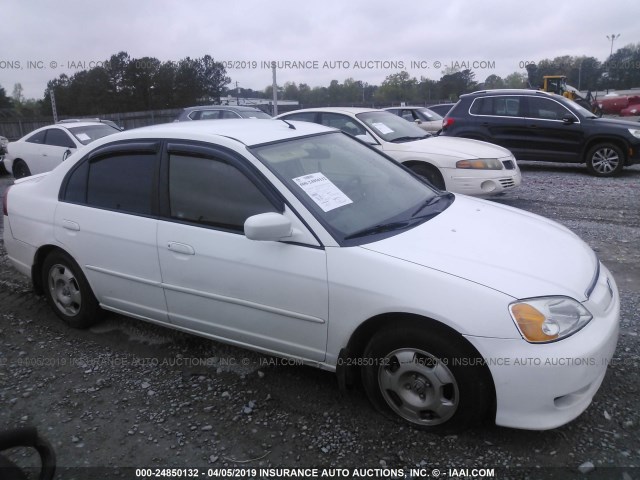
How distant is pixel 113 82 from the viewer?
129 ft

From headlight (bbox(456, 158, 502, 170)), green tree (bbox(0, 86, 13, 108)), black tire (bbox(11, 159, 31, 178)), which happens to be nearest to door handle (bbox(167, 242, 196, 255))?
headlight (bbox(456, 158, 502, 170))

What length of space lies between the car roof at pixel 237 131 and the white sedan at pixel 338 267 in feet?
0.06

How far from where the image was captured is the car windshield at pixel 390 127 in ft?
26.3

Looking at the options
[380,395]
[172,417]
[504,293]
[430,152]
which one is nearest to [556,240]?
[504,293]

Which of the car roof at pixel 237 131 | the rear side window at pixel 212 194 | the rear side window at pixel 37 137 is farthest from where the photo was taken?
the rear side window at pixel 37 137

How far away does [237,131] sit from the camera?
3471 mm

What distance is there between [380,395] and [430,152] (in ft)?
17.2

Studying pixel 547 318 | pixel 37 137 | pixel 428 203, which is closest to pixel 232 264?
pixel 428 203

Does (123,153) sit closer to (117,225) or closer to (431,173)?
(117,225)

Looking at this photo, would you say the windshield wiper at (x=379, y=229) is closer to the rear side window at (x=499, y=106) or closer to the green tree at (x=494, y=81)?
the rear side window at (x=499, y=106)

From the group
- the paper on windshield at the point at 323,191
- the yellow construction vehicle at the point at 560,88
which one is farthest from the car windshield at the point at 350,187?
the yellow construction vehicle at the point at 560,88

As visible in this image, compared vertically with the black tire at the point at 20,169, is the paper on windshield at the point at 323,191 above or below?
above

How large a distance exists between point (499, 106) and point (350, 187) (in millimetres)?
8769

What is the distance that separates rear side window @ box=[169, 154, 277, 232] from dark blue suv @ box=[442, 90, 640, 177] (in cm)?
878
